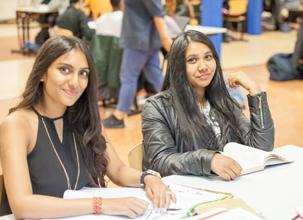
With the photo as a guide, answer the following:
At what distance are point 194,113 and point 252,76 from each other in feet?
16.0

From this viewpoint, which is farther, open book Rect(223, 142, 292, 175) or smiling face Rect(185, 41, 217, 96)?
smiling face Rect(185, 41, 217, 96)

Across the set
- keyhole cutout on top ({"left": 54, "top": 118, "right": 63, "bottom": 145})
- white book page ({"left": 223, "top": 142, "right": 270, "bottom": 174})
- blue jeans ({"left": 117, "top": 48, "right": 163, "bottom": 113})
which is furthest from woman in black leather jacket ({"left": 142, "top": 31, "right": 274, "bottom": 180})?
blue jeans ({"left": 117, "top": 48, "right": 163, "bottom": 113})

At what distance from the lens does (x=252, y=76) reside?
23.2 feet

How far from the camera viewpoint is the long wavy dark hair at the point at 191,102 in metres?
2.33

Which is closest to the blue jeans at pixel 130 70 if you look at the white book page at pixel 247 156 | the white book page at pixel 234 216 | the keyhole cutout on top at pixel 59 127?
the white book page at pixel 247 156

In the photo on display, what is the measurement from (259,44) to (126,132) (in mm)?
5538

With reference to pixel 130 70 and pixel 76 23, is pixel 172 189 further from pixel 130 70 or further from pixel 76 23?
pixel 76 23

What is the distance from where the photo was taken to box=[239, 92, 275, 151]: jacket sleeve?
250cm

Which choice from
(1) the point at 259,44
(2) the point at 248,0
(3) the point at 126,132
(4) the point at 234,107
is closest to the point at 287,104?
(3) the point at 126,132

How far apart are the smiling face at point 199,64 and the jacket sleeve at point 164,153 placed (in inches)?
8.5

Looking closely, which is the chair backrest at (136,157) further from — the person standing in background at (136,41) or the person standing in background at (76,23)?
the person standing in background at (76,23)

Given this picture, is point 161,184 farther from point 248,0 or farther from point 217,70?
point 248,0

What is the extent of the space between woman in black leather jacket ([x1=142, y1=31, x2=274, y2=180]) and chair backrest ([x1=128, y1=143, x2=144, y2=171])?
0.10ft

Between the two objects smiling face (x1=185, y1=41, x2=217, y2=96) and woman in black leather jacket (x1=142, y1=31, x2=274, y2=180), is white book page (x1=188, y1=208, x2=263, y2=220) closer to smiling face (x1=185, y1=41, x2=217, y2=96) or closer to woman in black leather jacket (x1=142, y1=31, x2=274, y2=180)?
woman in black leather jacket (x1=142, y1=31, x2=274, y2=180)
